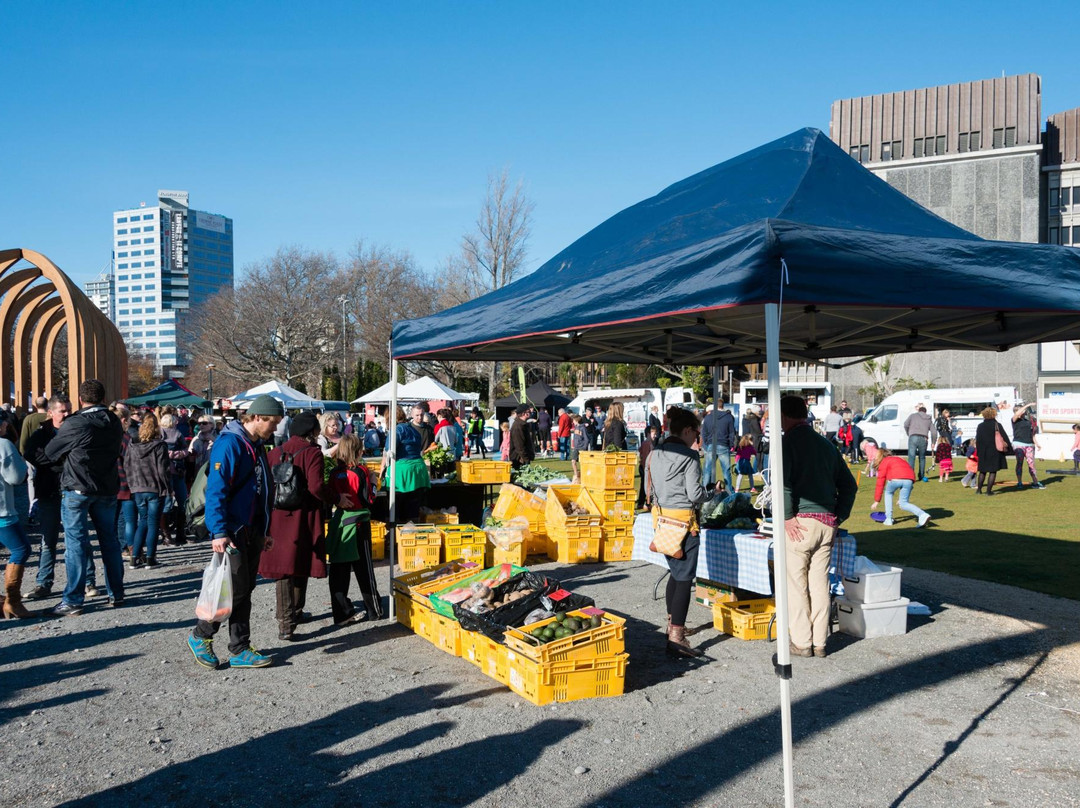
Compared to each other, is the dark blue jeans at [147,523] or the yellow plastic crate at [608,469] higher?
the yellow plastic crate at [608,469]

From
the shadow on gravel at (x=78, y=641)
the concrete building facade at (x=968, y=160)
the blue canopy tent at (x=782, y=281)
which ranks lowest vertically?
the shadow on gravel at (x=78, y=641)

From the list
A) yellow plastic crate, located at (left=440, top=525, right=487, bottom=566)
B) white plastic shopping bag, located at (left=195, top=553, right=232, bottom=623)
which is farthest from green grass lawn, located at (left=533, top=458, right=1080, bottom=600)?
white plastic shopping bag, located at (left=195, top=553, right=232, bottom=623)

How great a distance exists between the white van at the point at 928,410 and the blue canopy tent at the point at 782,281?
73.3ft

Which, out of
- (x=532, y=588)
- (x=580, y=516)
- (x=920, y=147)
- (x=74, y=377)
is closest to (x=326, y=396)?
(x=74, y=377)

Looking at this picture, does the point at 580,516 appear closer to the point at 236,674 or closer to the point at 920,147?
the point at 236,674

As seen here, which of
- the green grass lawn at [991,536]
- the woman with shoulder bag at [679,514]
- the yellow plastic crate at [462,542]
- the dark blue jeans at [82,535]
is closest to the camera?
the woman with shoulder bag at [679,514]

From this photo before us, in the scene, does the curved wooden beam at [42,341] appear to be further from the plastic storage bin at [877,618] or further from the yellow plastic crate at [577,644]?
the plastic storage bin at [877,618]

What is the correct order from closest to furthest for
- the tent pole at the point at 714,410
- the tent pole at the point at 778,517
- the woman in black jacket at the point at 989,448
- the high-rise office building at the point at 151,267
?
the tent pole at the point at 778,517 → the tent pole at the point at 714,410 → the woman in black jacket at the point at 989,448 → the high-rise office building at the point at 151,267

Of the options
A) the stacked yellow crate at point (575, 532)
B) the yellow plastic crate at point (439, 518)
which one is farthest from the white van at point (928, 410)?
the yellow plastic crate at point (439, 518)

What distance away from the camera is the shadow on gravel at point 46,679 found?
17.0 ft

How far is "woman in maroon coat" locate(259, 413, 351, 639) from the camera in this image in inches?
254

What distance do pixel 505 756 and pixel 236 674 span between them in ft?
7.98

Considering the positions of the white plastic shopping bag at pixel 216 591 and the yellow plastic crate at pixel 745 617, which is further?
the yellow plastic crate at pixel 745 617

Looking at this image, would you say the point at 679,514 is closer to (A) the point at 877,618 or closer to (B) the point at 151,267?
(A) the point at 877,618
